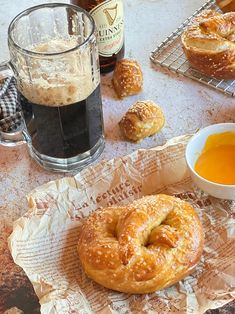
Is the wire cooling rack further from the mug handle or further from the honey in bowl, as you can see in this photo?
the mug handle

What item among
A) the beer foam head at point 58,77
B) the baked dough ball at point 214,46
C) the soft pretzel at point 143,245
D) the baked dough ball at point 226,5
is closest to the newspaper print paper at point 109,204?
the soft pretzel at point 143,245

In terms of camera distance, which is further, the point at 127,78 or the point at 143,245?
the point at 127,78

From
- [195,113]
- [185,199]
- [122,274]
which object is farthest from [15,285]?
[195,113]

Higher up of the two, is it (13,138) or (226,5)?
(226,5)

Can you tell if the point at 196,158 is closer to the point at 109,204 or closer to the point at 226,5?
the point at 109,204

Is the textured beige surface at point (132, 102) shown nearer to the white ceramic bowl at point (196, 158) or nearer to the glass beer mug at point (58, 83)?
the glass beer mug at point (58, 83)

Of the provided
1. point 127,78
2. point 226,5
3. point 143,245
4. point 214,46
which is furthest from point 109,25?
point 143,245
